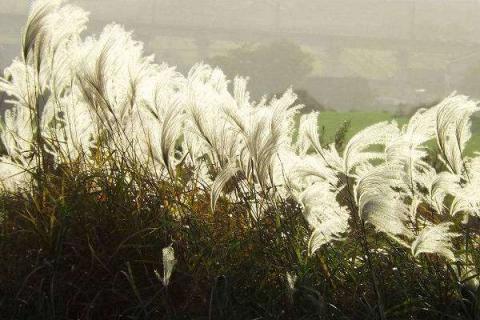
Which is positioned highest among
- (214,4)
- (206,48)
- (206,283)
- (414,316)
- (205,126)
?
(214,4)

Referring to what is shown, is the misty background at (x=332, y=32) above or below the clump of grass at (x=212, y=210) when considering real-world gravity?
above

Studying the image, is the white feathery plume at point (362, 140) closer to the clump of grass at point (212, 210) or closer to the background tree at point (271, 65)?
the clump of grass at point (212, 210)

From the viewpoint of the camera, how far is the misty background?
12412cm

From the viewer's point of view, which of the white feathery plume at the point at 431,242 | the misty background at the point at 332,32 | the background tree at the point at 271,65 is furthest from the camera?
the misty background at the point at 332,32

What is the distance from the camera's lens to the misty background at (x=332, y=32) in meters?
124

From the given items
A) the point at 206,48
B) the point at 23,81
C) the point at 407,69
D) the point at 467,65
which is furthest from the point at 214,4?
the point at 23,81

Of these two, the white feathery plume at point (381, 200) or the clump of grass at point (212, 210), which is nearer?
the white feathery plume at point (381, 200)

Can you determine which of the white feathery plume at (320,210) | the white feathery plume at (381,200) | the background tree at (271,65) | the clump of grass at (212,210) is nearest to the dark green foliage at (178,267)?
the clump of grass at (212,210)

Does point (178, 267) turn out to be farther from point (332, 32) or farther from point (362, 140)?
point (332, 32)

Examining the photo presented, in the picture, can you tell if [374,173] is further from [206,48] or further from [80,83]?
[206,48]

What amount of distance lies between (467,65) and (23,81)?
382 ft

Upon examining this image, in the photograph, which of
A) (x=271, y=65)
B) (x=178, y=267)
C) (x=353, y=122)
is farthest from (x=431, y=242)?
(x=271, y=65)

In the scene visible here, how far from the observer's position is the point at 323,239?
127 inches

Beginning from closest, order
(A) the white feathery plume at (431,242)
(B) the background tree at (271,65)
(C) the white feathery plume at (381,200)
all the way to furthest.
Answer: (C) the white feathery plume at (381,200), (A) the white feathery plume at (431,242), (B) the background tree at (271,65)
